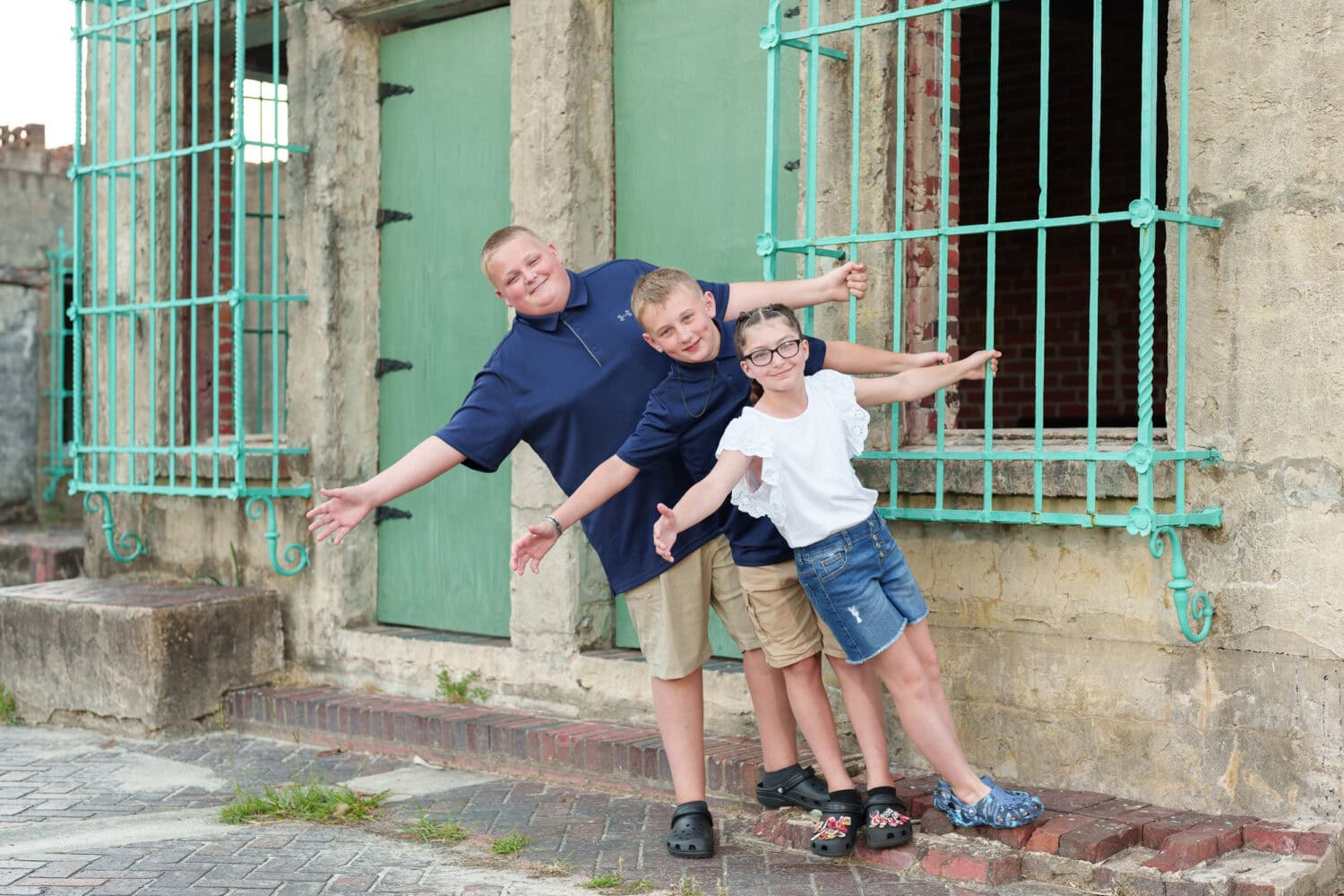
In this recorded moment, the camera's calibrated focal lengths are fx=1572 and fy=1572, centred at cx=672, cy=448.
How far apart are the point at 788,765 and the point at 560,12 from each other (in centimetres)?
287

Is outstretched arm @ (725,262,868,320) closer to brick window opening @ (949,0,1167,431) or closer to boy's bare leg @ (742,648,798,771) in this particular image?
boy's bare leg @ (742,648,798,771)

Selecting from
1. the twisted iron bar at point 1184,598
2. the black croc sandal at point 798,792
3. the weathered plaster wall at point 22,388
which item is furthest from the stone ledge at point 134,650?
the weathered plaster wall at point 22,388

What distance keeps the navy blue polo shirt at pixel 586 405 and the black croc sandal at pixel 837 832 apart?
0.82 metres

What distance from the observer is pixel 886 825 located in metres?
4.18

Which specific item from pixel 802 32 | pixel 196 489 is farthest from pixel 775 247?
pixel 196 489

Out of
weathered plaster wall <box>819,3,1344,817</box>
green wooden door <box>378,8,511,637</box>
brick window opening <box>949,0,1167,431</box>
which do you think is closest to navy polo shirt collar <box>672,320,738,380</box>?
weathered plaster wall <box>819,3,1344,817</box>

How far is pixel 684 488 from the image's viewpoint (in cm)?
446

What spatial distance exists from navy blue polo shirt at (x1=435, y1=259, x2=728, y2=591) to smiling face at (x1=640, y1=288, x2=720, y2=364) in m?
0.27

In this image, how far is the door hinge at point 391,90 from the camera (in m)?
6.56

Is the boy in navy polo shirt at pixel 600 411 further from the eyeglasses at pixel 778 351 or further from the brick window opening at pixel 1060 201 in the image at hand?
the brick window opening at pixel 1060 201

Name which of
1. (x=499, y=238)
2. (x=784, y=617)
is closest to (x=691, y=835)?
(x=784, y=617)

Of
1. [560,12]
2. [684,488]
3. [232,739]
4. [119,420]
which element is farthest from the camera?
[119,420]

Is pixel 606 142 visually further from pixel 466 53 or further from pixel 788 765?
pixel 788 765

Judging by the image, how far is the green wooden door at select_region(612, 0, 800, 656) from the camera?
5426 millimetres
